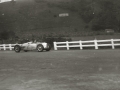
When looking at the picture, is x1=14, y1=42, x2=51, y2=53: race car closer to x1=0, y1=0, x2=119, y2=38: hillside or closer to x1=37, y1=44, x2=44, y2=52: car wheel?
x1=37, y1=44, x2=44, y2=52: car wheel

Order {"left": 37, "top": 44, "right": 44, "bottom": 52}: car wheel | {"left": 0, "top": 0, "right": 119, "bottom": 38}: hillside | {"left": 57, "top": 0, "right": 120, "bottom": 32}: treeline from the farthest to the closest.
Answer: {"left": 0, "top": 0, "right": 119, "bottom": 38}: hillside < {"left": 57, "top": 0, "right": 120, "bottom": 32}: treeline < {"left": 37, "top": 44, "right": 44, "bottom": 52}: car wheel

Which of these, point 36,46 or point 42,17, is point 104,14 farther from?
point 36,46

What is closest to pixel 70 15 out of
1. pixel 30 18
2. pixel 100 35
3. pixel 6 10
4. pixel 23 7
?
pixel 30 18

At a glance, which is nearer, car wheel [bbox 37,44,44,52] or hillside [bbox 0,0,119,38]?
car wheel [bbox 37,44,44,52]

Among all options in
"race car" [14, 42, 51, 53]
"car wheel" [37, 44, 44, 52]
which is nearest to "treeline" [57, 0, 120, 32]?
"race car" [14, 42, 51, 53]

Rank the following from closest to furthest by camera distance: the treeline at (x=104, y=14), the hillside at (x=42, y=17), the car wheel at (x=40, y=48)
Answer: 1. the car wheel at (x=40, y=48)
2. the treeline at (x=104, y=14)
3. the hillside at (x=42, y=17)

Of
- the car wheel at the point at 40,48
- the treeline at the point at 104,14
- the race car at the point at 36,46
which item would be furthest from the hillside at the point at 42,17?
the car wheel at the point at 40,48

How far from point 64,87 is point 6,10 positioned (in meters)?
83.0

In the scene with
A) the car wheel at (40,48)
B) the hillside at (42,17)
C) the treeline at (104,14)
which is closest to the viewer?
the car wheel at (40,48)

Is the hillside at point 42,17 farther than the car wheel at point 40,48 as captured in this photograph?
Yes

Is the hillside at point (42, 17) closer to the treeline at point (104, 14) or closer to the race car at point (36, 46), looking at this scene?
the treeline at point (104, 14)

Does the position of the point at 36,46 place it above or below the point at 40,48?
above

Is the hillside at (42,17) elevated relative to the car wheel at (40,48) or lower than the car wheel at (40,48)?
elevated

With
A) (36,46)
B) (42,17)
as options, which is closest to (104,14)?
(42,17)
